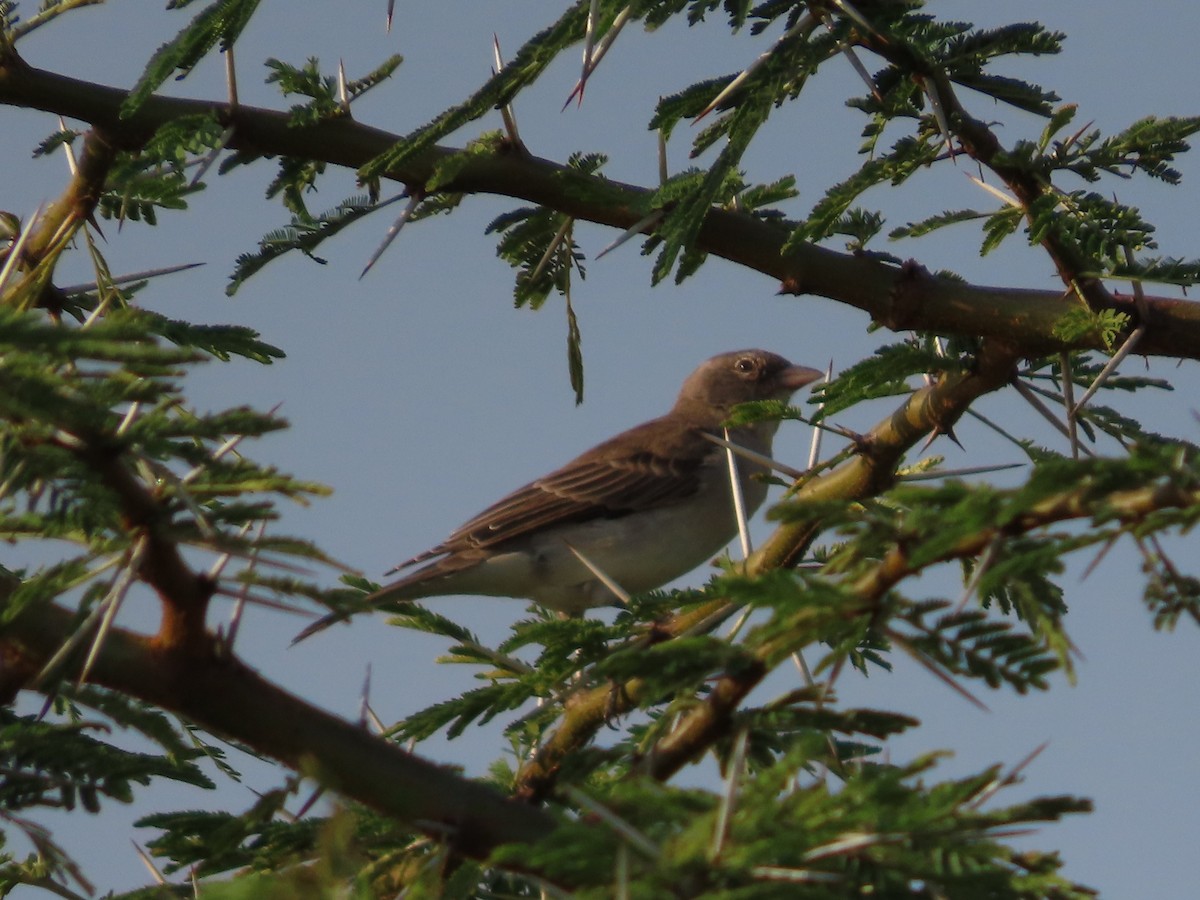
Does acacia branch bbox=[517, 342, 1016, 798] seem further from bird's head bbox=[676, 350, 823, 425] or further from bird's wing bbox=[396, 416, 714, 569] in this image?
bird's head bbox=[676, 350, 823, 425]

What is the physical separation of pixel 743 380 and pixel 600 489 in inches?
97.8

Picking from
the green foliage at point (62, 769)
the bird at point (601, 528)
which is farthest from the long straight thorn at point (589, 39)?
the bird at point (601, 528)

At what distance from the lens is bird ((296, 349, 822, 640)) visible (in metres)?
8.52

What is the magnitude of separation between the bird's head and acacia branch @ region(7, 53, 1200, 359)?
6046 mm

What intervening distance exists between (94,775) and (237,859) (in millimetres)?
648

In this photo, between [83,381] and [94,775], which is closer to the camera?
[83,381]

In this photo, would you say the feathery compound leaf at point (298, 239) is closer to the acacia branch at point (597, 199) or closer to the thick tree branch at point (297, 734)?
the acacia branch at point (597, 199)

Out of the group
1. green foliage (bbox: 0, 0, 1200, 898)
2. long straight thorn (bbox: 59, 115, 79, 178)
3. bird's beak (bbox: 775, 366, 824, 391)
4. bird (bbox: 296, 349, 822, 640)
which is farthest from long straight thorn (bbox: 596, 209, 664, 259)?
bird's beak (bbox: 775, 366, 824, 391)

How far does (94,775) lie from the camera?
284 centimetres

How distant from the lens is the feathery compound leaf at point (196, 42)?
3.64m

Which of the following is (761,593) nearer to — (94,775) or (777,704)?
(777,704)

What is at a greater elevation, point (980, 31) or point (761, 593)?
point (980, 31)

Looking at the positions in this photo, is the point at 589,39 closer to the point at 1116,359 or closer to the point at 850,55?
the point at 850,55

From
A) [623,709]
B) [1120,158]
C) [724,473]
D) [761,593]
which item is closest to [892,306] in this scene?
[1120,158]
